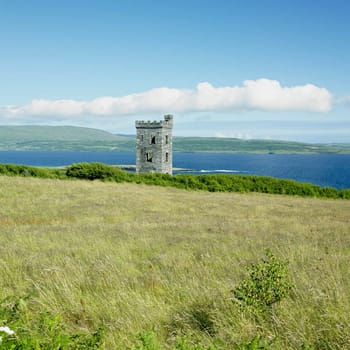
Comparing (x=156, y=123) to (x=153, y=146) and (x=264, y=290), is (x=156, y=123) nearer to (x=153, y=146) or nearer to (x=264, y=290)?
(x=153, y=146)

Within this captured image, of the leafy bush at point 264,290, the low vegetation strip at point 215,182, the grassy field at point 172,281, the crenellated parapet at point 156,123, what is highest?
the crenellated parapet at point 156,123

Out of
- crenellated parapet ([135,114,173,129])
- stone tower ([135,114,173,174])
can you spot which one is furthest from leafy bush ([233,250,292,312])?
crenellated parapet ([135,114,173,129])

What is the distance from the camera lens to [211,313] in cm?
495

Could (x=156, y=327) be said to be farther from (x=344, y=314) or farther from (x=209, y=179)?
(x=209, y=179)

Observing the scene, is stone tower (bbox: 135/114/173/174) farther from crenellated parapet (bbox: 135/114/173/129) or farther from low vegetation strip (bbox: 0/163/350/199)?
low vegetation strip (bbox: 0/163/350/199)

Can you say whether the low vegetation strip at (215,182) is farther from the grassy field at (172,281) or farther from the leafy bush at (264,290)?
the leafy bush at (264,290)

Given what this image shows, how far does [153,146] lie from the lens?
6159cm

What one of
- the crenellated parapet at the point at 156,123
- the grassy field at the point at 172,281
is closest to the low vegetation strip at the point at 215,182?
the crenellated parapet at the point at 156,123

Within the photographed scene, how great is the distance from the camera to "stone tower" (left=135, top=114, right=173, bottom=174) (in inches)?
2405

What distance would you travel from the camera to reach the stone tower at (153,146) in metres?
61.1

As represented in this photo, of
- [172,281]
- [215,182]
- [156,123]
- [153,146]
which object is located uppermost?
[156,123]

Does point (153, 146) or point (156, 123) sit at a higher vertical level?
point (156, 123)

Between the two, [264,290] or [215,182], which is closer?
[264,290]

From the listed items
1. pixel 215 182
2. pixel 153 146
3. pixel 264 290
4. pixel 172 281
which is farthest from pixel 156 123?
pixel 264 290
